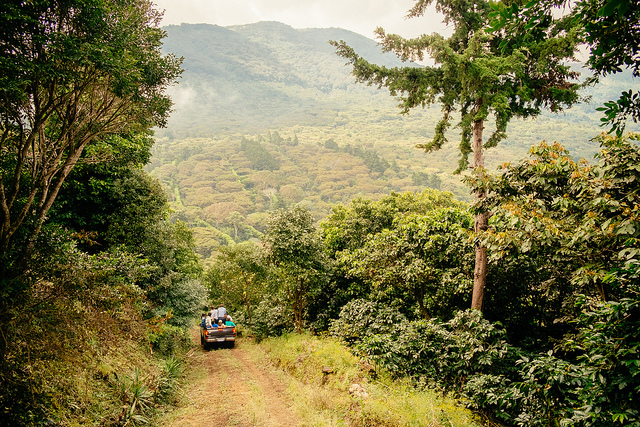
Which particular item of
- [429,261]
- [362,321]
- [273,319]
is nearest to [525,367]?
[429,261]

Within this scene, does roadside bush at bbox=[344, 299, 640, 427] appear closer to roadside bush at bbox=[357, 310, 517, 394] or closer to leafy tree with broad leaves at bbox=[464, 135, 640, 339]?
roadside bush at bbox=[357, 310, 517, 394]

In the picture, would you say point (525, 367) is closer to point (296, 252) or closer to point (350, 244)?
point (296, 252)

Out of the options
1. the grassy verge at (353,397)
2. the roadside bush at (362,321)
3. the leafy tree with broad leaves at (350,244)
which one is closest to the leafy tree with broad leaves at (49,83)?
the grassy verge at (353,397)

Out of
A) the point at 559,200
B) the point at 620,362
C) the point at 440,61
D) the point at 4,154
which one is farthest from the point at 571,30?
the point at 4,154

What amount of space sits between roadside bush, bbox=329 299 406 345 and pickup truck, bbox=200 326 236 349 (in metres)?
5.73

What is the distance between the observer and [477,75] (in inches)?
295

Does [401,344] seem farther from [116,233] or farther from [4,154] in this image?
[116,233]

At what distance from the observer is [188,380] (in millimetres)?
9188

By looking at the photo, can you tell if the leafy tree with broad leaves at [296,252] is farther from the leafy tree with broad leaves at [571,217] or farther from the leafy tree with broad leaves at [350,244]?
the leafy tree with broad leaves at [571,217]

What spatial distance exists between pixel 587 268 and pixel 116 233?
13.5 metres

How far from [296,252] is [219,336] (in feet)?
19.0

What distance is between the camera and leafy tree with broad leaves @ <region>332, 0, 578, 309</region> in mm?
7293

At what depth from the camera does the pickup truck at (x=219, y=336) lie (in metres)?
14.0

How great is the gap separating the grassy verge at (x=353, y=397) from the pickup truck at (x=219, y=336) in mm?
5330
